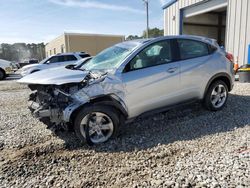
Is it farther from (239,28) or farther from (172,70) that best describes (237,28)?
(172,70)

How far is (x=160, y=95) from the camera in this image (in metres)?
4.07

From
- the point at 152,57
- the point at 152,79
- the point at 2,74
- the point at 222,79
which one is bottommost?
the point at 2,74

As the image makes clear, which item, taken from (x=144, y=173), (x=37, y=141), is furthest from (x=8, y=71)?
(x=144, y=173)

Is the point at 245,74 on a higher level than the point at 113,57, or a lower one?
lower

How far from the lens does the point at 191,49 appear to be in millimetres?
4547

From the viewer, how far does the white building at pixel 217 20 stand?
9367 mm

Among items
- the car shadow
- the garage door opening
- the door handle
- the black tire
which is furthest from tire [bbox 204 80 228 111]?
the black tire

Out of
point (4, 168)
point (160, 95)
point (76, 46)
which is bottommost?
point (4, 168)

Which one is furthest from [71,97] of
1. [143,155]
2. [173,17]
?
[173,17]

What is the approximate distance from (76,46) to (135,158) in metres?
31.2

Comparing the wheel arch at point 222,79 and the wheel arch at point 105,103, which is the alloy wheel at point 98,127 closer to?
the wheel arch at point 105,103

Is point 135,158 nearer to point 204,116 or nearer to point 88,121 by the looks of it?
point 88,121

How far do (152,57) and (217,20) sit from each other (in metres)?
17.3

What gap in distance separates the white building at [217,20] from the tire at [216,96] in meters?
5.31
